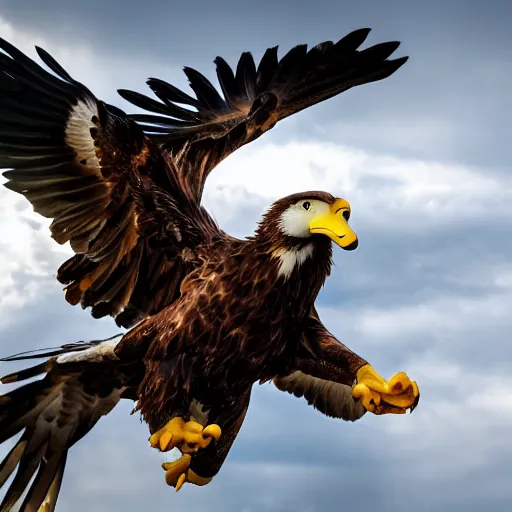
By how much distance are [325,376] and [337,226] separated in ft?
2.89

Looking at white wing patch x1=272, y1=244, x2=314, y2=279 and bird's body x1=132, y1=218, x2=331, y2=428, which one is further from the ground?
white wing patch x1=272, y1=244, x2=314, y2=279

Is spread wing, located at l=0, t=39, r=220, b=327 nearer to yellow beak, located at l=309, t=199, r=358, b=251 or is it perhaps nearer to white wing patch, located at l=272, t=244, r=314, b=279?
white wing patch, located at l=272, t=244, r=314, b=279

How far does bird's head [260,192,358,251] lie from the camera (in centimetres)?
477

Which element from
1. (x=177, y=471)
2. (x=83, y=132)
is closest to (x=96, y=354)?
(x=177, y=471)

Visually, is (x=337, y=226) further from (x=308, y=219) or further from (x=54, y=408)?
(x=54, y=408)

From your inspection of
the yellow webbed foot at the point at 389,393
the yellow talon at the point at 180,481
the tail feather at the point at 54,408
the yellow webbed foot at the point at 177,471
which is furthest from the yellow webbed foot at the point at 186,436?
the yellow webbed foot at the point at 389,393

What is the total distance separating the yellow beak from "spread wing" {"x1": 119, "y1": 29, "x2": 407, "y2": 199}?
3.61 ft

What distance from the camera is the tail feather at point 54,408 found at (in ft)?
17.4

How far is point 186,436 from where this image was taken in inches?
188

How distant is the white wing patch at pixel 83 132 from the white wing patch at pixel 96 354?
77 cm

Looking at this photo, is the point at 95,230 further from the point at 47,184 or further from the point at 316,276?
the point at 316,276

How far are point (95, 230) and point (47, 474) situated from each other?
1231mm

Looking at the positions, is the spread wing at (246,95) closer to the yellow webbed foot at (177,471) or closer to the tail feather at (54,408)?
the tail feather at (54,408)

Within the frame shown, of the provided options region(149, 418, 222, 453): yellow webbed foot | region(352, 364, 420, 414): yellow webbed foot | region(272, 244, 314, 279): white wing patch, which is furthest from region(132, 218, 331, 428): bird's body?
region(352, 364, 420, 414): yellow webbed foot
